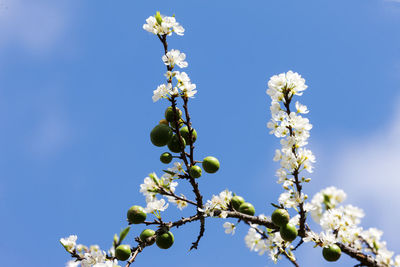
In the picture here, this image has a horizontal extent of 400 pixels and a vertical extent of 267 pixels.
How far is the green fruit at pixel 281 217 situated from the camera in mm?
3733

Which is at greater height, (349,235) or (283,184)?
(283,184)

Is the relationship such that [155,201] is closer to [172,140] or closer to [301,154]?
[172,140]

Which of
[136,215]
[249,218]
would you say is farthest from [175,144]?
[249,218]

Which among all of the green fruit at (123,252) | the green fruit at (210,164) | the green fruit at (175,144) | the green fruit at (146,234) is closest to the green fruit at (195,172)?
the green fruit at (210,164)

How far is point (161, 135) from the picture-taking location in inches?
158

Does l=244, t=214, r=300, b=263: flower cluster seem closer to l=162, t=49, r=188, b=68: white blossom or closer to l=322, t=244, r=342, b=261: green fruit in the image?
l=322, t=244, r=342, b=261: green fruit

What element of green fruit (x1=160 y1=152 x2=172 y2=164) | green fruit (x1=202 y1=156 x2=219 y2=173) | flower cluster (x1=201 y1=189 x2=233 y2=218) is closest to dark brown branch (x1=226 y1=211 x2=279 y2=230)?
flower cluster (x1=201 y1=189 x2=233 y2=218)

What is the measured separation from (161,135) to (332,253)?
240 cm

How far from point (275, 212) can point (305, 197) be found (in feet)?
1.31

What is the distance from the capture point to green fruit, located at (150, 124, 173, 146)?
4.02 m

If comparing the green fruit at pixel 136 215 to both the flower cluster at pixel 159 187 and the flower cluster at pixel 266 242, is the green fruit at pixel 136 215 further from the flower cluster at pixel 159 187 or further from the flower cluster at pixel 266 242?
the flower cluster at pixel 266 242

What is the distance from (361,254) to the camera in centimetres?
371

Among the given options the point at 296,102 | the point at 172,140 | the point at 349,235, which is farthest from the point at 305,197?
the point at 172,140

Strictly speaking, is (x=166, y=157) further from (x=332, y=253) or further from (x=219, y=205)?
(x=332, y=253)
